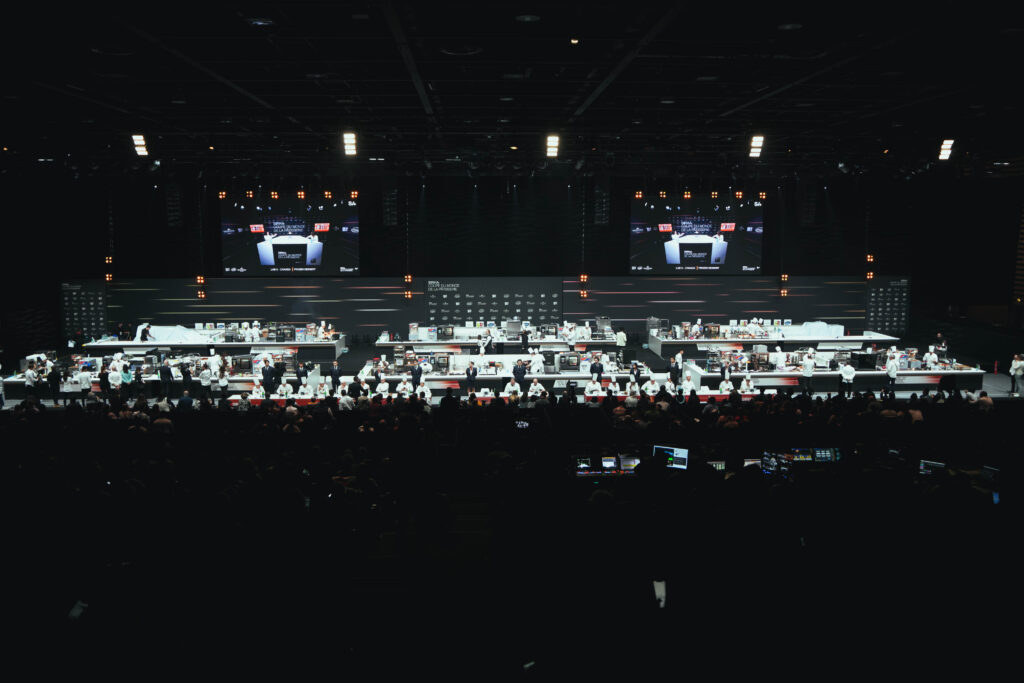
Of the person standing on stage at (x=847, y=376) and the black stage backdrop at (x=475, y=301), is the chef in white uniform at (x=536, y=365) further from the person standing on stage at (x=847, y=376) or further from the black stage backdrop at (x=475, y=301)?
the person standing on stage at (x=847, y=376)

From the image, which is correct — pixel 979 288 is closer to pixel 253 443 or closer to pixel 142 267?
pixel 253 443

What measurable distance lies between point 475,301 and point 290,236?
5.63 meters

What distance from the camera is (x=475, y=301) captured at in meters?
20.2

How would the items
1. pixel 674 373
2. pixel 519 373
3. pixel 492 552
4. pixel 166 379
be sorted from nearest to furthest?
1. pixel 492 552
2. pixel 519 373
3. pixel 166 379
4. pixel 674 373

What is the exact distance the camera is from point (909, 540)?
427 cm

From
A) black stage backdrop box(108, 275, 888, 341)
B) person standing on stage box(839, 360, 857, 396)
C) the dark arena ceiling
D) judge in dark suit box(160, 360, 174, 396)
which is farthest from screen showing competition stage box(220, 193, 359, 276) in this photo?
person standing on stage box(839, 360, 857, 396)

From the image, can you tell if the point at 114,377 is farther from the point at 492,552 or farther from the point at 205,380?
the point at 492,552

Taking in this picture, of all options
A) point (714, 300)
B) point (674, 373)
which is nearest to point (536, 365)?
point (674, 373)

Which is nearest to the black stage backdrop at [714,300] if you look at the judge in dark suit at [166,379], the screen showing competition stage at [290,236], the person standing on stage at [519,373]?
the person standing on stage at [519,373]

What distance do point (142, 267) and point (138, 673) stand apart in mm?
18744

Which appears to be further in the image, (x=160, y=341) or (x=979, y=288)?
(x=979, y=288)

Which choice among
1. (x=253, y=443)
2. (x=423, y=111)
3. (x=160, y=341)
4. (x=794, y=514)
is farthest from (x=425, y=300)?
(x=794, y=514)

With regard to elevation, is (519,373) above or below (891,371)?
above

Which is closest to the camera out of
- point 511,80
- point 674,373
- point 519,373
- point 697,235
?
point 511,80
